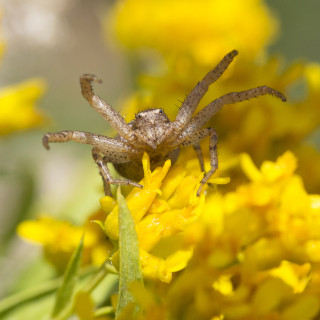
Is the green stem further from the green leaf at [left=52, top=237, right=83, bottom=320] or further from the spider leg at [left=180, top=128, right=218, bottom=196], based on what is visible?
the spider leg at [left=180, top=128, right=218, bottom=196]

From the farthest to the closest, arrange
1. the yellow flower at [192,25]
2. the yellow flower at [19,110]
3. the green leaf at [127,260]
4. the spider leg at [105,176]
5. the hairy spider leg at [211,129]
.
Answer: the yellow flower at [192,25], the yellow flower at [19,110], the hairy spider leg at [211,129], the spider leg at [105,176], the green leaf at [127,260]

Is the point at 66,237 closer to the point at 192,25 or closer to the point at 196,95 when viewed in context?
the point at 196,95

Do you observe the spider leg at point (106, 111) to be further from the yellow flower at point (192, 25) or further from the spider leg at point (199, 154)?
the yellow flower at point (192, 25)

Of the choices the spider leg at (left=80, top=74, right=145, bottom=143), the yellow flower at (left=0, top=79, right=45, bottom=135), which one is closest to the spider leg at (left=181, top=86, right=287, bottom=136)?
the spider leg at (left=80, top=74, right=145, bottom=143)

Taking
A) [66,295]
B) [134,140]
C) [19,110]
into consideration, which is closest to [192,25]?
[19,110]

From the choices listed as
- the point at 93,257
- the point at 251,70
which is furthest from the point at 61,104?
the point at 93,257

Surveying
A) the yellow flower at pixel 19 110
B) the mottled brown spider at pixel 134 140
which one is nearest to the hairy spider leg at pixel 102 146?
the mottled brown spider at pixel 134 140

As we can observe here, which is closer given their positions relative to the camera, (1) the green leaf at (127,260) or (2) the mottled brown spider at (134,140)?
(1) the green leaf at (127,260)

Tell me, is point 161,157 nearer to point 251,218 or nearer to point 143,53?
point 251,218
